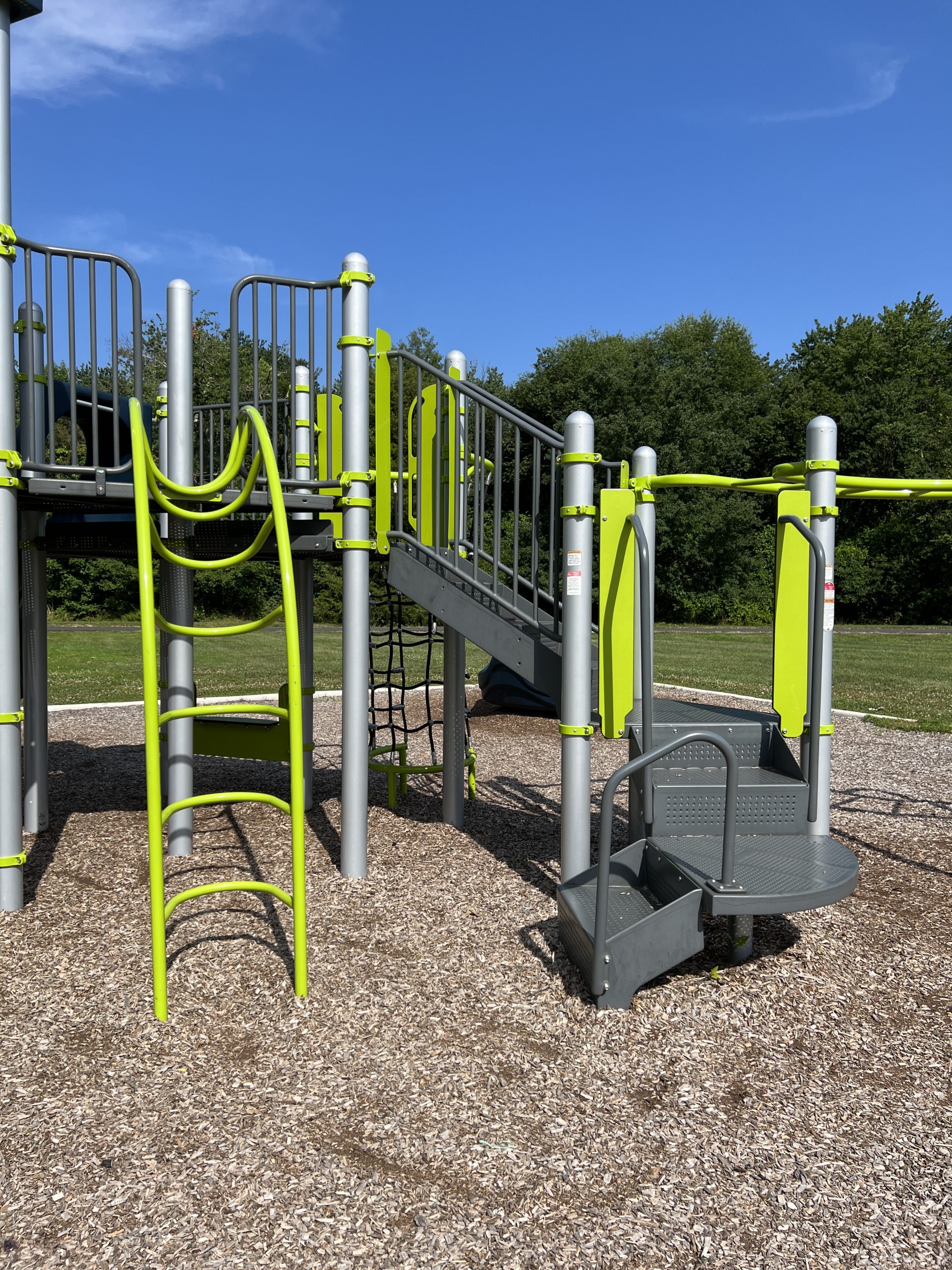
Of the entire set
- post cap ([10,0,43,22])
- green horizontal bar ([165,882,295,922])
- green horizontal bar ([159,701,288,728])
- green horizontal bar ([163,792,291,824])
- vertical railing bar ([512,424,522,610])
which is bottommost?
green horizontal bar ([165,882,295,922])

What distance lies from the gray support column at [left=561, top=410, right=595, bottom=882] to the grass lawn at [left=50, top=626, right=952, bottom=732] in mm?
8336

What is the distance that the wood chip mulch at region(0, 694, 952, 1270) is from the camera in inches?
99.6

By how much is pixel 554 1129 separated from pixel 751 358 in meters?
49.7

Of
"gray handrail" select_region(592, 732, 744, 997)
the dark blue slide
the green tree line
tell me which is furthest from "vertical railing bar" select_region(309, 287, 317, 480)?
the green tree line

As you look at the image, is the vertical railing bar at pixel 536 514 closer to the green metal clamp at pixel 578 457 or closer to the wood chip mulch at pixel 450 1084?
the green metal clamp at pixel 578 457

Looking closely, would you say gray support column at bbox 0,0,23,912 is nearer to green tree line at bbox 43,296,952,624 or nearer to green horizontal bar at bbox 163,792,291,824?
green horizontal bar at bbox 163,792,291,824

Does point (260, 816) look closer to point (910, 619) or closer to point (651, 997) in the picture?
point (651, 997)

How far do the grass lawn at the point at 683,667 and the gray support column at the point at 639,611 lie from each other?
766cm

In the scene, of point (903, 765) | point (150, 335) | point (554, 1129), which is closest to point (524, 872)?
point (554, 1129)

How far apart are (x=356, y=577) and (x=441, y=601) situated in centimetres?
52

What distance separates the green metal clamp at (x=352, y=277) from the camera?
5.38 m

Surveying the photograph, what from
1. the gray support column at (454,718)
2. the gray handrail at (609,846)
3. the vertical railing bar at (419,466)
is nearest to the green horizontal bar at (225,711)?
the gray handrail at (609,846)

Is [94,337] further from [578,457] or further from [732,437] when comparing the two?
[732,437]

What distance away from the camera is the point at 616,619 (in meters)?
4.84
